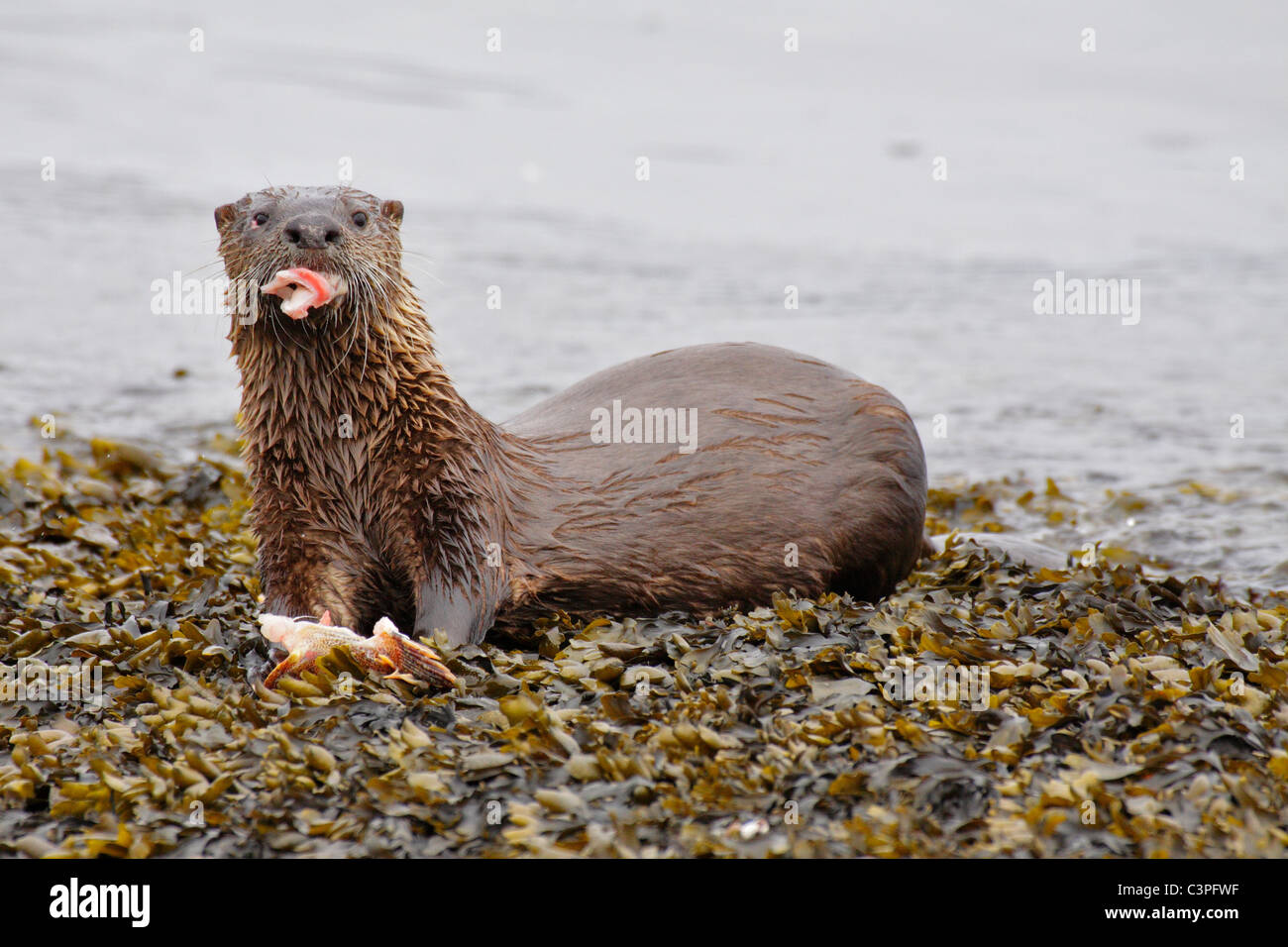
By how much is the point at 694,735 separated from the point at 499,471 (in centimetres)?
130

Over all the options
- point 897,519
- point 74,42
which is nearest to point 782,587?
point 897,519

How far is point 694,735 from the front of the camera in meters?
3.27

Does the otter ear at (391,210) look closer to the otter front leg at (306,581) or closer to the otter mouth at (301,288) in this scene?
the otter mouth at (301,288)

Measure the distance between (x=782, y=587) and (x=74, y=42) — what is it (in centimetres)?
1905

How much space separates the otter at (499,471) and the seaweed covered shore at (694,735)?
18cm

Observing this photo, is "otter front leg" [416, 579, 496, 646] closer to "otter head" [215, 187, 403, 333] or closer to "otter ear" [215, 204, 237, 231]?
"otter head" [215, 187, 403, 333]

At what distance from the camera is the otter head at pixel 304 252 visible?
3.85 m

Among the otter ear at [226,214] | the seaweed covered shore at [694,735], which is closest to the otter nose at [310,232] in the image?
the otter ear at [226,214]

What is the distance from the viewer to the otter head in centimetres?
385

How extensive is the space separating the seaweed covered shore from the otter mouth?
3.21ft

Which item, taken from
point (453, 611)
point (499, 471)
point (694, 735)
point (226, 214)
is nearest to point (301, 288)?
point (226, 214)

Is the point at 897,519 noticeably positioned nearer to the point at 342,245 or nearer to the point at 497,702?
the point at 497,702

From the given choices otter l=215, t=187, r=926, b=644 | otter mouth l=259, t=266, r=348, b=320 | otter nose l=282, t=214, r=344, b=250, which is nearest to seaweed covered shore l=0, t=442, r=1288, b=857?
otter l=215, t=187, r=926, b=644

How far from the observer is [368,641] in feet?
12.2
